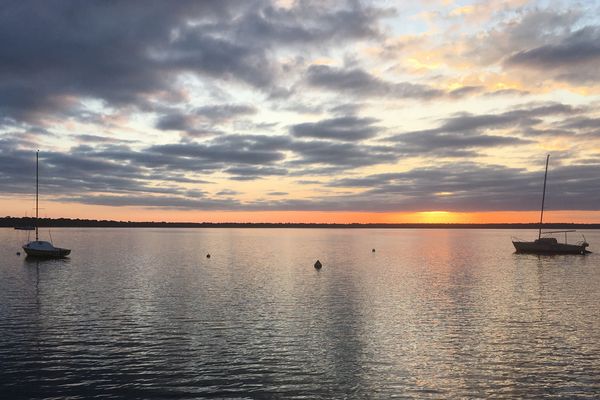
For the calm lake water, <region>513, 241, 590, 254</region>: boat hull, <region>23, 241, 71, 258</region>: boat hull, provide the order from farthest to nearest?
1. <region>513, 241, 590, 254</region>: boat hull
2. <region>23, 241, 71, 258</region>: boat hull
3. the calm lake water

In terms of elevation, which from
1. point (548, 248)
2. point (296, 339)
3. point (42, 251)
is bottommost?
point (296, 339)

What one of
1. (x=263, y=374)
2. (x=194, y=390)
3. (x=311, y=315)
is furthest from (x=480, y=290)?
(x=194, y=390)

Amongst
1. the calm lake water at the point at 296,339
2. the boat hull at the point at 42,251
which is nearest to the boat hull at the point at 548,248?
the calm lake water at the point at 296,339


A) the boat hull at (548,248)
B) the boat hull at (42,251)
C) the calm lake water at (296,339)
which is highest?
the boat hull at (42,251)

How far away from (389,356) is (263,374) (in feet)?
28.9

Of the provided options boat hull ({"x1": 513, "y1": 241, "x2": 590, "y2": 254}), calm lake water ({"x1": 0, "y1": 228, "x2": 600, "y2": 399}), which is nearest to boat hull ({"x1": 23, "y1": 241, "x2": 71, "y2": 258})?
calm lake water ({"x1": 0, "y1": 228, "x2": 600, "y2": 399})

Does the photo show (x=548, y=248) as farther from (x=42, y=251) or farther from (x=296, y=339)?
(x=42, y=251)

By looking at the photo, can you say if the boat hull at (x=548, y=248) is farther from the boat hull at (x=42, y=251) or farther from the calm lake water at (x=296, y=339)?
the boat hull at (x=42, y=251)

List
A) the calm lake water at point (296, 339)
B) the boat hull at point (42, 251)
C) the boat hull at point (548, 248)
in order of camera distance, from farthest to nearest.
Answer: the boat hull at point (548, 248), the boat hull at point (42, 251), the calm lake water at point (296, 339)

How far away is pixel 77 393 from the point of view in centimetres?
2419

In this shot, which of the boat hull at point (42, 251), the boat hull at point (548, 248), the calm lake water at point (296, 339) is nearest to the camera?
the calm lake water at point (296, 339)

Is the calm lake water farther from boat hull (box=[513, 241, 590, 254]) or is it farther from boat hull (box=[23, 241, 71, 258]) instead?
boat hull (box=[513, 241, 590, 254])

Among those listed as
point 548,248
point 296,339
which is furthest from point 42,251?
point 548,248

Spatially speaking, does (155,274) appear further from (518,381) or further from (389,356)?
(518,381)
